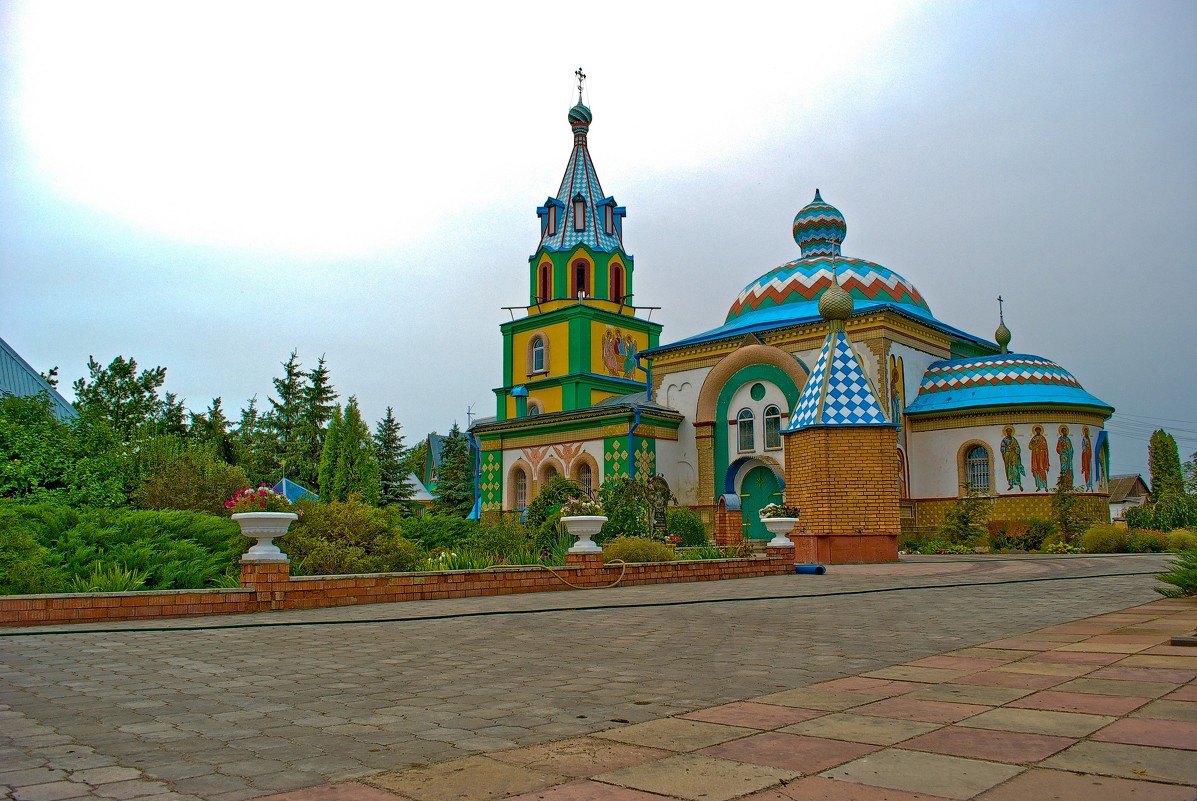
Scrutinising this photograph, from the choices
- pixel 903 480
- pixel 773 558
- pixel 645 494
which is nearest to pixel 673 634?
pixel 773 558

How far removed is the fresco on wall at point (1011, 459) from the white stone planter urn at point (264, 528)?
20781 mm

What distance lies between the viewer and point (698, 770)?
3.13m

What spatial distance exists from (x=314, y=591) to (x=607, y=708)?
20.0ft

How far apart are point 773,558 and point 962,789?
1239 centimetres

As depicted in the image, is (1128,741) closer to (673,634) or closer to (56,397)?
(673,634)

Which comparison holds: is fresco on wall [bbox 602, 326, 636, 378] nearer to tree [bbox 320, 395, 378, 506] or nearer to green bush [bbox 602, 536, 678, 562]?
tree [bbox 320, 395, 378, 506]

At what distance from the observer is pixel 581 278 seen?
3625cm

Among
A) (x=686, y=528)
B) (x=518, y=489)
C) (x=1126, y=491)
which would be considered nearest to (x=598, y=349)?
(x=518, y=489)

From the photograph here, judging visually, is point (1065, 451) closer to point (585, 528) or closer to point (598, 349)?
point (598, 349)

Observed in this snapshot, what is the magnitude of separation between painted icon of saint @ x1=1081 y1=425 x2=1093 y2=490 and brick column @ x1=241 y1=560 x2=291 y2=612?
2265cm

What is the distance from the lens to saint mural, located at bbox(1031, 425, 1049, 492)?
24.5 metres

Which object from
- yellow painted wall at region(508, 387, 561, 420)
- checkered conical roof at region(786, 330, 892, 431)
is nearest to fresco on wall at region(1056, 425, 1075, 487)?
checkered conical roof at region(786, 330, 892, 431)

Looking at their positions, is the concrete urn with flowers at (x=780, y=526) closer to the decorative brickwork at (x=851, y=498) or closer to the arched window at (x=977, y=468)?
the decorative brickwork at (x=851, y=498)

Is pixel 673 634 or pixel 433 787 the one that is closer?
pixel 433 787
